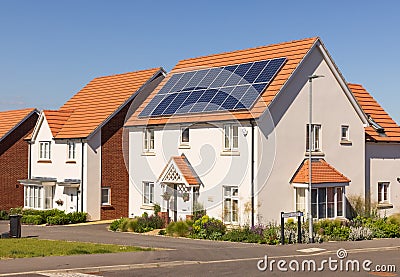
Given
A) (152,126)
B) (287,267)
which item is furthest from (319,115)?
(287,267)

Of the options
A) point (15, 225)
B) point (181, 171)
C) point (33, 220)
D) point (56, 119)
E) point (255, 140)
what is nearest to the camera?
point (15, 225)

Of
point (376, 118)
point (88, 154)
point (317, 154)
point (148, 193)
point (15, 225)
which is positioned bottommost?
point (15, 225)

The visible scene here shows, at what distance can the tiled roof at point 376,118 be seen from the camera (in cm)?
3924

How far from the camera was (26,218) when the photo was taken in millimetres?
40844

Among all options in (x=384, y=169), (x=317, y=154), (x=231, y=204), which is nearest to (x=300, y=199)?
(x=317, y=154)

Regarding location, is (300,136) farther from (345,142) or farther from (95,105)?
(95,105)

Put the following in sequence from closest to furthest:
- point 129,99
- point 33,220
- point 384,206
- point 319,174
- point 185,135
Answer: point 319,174 → point 185,135 → point 384,206 → point 33,220 → point 129,99

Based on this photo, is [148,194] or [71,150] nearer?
[148,194]

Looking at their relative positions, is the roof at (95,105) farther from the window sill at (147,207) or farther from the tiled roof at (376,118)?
the tiled roof at (376,118)

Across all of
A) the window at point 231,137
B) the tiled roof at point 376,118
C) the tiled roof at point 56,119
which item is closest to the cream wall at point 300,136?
the window at point 231,137

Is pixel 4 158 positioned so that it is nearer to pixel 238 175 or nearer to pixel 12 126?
pixel 12 126

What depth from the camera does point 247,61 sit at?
3691 centimetres

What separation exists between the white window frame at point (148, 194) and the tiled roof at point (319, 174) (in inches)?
358

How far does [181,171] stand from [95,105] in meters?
12.1
